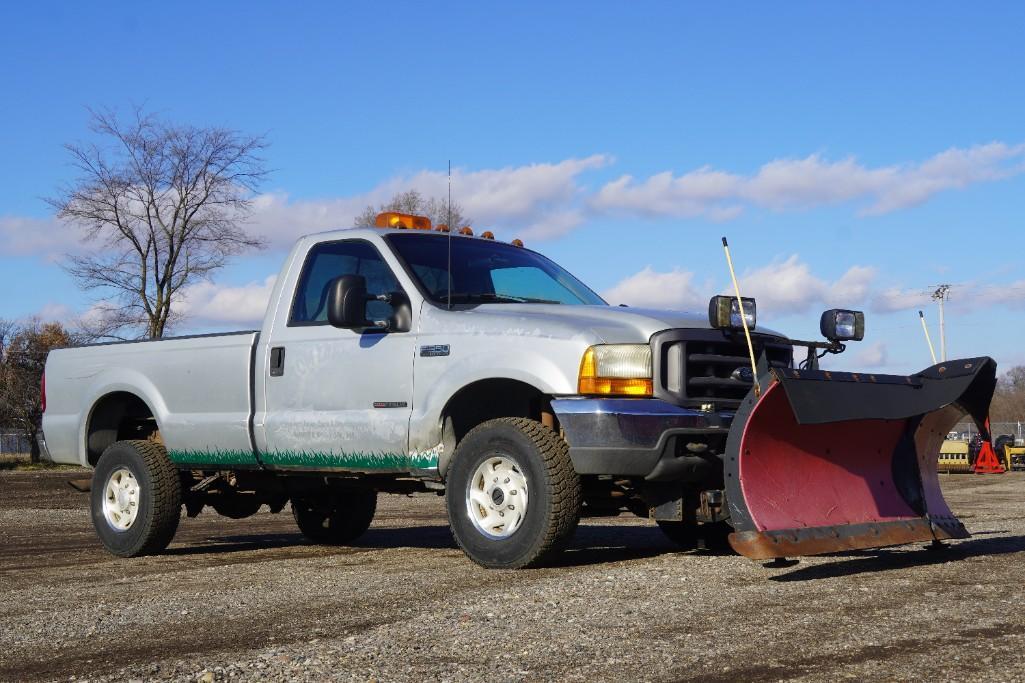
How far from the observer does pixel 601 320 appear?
710 cm

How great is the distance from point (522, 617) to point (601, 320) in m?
2.31

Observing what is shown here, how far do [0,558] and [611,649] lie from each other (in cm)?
623

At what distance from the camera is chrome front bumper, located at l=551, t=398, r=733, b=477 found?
6.69 metres

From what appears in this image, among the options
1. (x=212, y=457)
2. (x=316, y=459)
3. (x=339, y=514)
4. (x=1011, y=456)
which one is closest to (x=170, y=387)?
(x=212, y=457)

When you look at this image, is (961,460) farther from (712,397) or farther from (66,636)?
(66,636)

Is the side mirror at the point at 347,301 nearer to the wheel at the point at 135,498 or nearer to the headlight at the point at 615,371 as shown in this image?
the headlight at the point at 615,371

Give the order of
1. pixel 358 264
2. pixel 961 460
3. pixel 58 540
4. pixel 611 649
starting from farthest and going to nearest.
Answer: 1. pixel 961 460
2. pixel 58 540
3. pixel 358 264
4. pixel 611 649

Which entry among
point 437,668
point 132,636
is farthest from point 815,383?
point 132,636

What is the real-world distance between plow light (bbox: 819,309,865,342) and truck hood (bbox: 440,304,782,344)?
1.19 ft

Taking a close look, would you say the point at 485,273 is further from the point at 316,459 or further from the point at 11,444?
the point at 11,444

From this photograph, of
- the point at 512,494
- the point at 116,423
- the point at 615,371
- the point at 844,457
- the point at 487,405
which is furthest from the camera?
the point at 116,423

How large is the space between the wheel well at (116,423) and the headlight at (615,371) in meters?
4.26

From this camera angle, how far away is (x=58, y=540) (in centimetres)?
1075

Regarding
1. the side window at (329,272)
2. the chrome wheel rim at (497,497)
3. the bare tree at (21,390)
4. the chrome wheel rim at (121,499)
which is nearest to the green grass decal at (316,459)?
the chrome wheel rim at (121,499)
